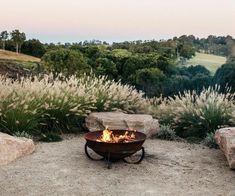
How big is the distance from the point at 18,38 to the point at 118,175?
67.1 feet

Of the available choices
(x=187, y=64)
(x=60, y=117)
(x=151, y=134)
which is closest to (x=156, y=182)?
(x=151, y=134)

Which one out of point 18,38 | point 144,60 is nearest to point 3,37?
point 18,38

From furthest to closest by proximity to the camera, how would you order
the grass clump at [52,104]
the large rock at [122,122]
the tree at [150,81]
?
the tree at [150,81] < the large rock at [122,122] < the grass clump at [52,104]

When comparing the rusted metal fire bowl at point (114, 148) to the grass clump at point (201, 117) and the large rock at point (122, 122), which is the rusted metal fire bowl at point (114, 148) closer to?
the large rock at point (122, 122)

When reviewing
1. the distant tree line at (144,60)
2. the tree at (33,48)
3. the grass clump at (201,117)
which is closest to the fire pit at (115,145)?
the grass clump at (201,117)

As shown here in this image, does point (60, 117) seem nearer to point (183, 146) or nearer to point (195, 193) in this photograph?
point (183, 146)

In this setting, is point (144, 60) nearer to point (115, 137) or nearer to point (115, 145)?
point (115, 137)

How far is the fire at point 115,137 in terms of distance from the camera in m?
6.36

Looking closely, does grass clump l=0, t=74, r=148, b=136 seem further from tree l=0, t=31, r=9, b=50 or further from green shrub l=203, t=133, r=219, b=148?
tree l=0, t=31, r=9, b=50

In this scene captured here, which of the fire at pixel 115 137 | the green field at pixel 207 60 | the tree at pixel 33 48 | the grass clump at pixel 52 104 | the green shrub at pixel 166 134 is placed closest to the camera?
the fire at pixel 115 137

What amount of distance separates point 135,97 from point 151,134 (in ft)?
5.16

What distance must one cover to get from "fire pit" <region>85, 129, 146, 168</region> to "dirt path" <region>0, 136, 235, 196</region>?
15 centimetres

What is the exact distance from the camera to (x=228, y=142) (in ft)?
20.5

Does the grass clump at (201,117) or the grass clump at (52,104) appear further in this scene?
the grass clump at (201,117)
